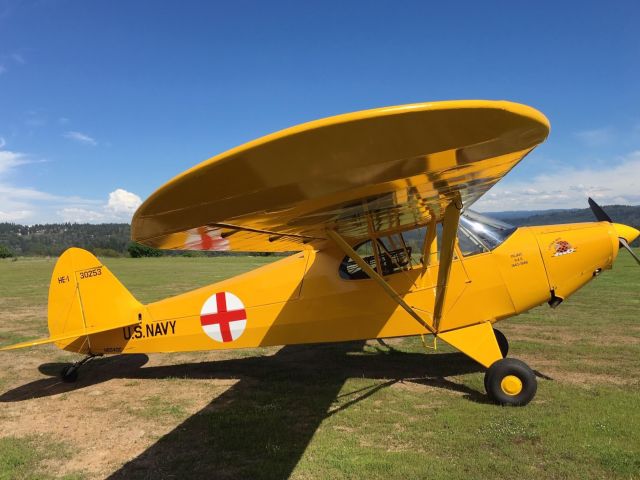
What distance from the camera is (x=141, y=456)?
13.9ft

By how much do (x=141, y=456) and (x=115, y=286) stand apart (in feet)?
10.7

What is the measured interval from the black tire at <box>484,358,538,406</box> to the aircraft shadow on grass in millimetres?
343

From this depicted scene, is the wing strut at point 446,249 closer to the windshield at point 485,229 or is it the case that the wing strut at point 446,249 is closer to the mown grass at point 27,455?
the windshield at point 485,229

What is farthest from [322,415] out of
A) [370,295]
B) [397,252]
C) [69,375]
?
[69,375]

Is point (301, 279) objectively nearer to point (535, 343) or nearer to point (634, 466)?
point (634, 466)

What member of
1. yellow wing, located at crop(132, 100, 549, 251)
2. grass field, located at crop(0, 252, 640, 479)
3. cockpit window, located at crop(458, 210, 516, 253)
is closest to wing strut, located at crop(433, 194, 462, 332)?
cockpit window, located at crop(458, 210, 516, 253)

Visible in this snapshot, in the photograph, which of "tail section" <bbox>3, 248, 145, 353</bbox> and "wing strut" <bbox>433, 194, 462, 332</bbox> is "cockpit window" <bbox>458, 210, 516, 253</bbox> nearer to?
"wing strut" <bbox>433, 194, 462, 332</bbox>

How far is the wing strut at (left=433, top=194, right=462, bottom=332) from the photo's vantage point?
4.57 meters

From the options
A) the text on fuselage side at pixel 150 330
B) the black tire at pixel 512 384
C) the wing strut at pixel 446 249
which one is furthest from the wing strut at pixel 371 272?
the text on fuselage side at pixel 150 330

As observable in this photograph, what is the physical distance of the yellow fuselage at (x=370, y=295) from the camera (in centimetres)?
567

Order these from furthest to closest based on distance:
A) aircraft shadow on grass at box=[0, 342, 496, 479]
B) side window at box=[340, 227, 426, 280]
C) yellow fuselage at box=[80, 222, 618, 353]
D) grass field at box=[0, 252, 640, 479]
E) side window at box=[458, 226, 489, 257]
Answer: side window at box=[340, 227, 426, 280] → side window at box=[458, 226, 489, 257] → yellow fuselage at box=[80, 222, 618, 353] → aircraft shadow on grass at box=[0, 342, 496, 479] → grass field at box=[0, 252, 640, 479]

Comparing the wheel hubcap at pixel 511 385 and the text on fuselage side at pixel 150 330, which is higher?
the text on fuselage side at pixel 150 330

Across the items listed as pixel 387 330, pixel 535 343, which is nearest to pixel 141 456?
pixel 387 330

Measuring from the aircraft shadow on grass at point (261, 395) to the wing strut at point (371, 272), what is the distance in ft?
3.68
